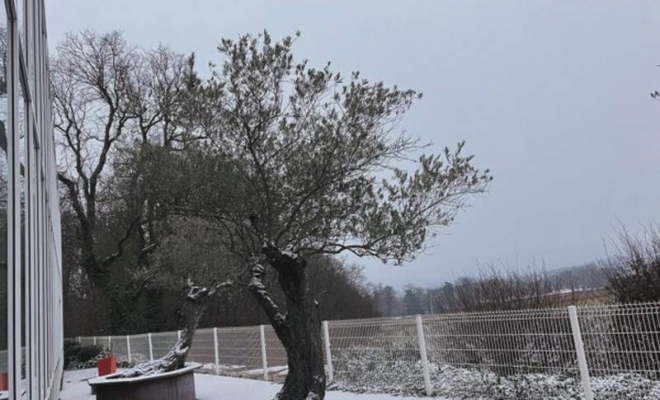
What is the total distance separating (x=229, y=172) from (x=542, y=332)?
165 inches

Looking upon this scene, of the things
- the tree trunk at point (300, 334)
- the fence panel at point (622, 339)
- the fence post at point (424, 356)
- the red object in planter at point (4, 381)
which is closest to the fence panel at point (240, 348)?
the fence post at point (424, 356)

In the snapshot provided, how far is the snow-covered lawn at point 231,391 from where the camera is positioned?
8.30 m

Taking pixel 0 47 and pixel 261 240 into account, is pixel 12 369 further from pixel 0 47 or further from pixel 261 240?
pixel 261 240

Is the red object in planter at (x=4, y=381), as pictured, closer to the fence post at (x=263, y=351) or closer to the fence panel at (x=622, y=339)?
the fence panel at (x=622, y=339)

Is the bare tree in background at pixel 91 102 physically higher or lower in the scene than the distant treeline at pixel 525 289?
higher

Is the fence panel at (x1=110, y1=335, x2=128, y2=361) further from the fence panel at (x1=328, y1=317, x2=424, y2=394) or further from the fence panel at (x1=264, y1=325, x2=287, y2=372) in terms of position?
the fence panel at (x1=328, y1=317, x2=424, y2=394)

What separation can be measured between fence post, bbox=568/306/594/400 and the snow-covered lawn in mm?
2345

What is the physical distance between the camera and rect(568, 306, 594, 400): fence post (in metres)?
5.98

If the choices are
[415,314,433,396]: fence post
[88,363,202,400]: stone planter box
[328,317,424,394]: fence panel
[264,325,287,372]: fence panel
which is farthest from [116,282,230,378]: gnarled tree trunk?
[415,314,433,396]: fence post

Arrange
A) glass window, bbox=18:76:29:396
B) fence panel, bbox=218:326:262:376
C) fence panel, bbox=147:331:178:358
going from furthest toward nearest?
fence panel, bbox=147:331:178:358 < fence panel, bbox=218:326:262:376 < glass window, bbox=18:76:29:396

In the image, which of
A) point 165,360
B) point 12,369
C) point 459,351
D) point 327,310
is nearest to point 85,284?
point 327,310

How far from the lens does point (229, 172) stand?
6.99 meters

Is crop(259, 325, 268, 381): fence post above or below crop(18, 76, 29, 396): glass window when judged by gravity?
below

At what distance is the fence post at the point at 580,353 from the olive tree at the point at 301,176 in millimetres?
1925
